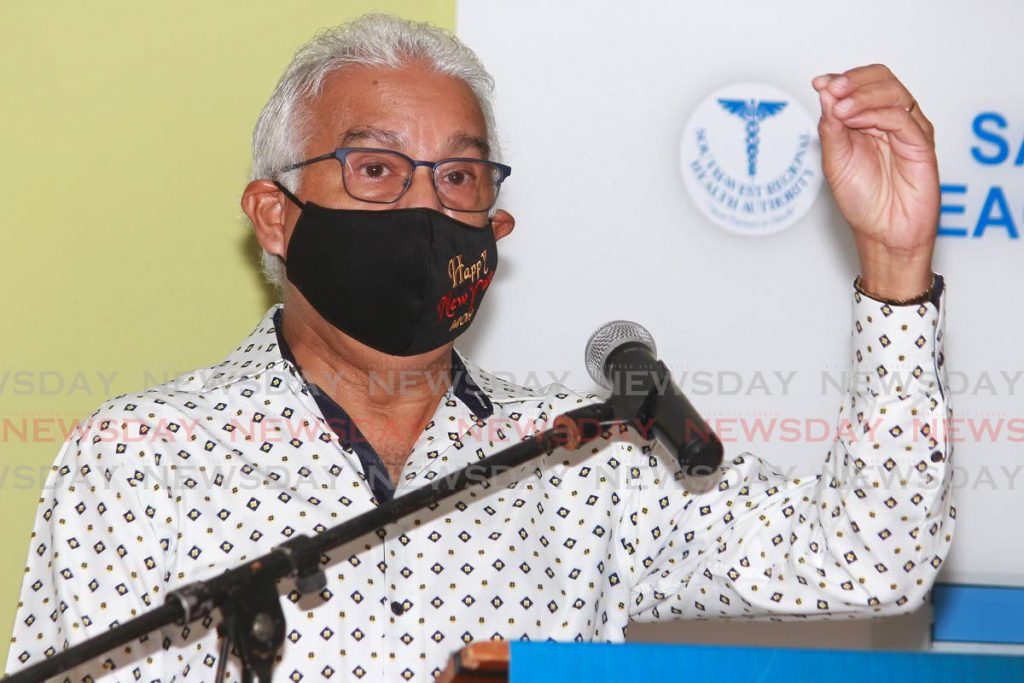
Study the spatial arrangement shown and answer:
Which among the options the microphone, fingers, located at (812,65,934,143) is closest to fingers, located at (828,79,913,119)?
fingers, located at (812,65,934,143)

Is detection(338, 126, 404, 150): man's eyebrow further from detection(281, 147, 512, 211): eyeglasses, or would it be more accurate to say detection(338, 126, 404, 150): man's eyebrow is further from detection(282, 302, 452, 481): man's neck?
detection(282, 302, 452, 481): man's neck

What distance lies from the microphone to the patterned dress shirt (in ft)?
1.37

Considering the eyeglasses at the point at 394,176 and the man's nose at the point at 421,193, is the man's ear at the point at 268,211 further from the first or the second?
the man's nose at the point at 421,193

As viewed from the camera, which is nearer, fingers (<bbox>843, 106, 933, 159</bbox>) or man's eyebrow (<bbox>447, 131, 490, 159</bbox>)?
fingers (<bbox>843, 106, 933, 159</bbox>)

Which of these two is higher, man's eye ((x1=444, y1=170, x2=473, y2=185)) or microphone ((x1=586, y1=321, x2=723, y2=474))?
man's eye ((x1=444, y1=170, x2=473, y2=185))

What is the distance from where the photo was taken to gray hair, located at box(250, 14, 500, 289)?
88.0 inches

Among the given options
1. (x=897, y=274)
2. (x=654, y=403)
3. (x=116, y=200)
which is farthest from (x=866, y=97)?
(x=116, y=200)

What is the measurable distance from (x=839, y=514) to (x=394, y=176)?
859mm

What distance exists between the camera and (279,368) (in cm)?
217

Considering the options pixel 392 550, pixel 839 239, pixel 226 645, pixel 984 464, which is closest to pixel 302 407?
pixel 392 550

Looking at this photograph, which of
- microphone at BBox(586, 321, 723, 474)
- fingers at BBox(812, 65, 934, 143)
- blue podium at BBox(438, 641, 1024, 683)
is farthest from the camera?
fingers at BBox(812, 65, 934, 143)

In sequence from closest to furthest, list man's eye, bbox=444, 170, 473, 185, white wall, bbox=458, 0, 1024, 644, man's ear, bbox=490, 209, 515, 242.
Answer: man's eye, bbox=444, 170, 473, 185
man's ear, bbox=490, 209, 515, 242
white wall, bbox=458, 0, 1024, 644

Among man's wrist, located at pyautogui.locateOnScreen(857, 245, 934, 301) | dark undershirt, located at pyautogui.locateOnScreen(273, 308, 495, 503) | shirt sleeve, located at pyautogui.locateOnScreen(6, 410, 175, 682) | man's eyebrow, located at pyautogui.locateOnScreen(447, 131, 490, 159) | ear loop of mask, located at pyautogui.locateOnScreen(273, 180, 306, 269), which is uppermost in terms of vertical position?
man's eyebrow, located at pyautogui.locateOnScreen(447, 131, 490, 159)

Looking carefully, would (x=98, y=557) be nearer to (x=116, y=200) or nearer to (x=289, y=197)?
(x=289, y=197)
